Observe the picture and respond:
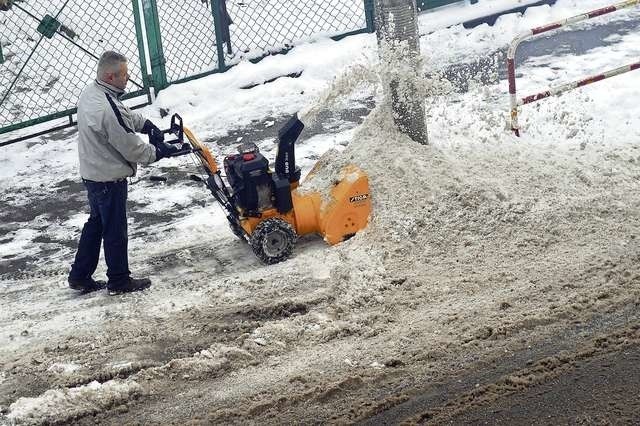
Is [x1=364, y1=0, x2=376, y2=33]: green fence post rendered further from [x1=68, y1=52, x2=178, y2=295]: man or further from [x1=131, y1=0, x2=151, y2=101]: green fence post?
[x1=68, y1=52, x2=178, y2=295]: man

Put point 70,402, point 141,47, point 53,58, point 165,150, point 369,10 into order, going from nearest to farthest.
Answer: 1. point 70,402
2. point 165,150
3. point 141,47
4. point 369,10
5. point 53,58

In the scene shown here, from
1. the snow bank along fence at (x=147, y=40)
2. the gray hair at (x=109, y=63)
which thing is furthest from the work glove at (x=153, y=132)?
the snow bank along fence at (x=147, y=40)

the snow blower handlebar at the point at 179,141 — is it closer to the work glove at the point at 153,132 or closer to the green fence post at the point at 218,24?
the work glove at the point at 153,132

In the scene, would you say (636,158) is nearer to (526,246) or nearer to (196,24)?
(526,246)

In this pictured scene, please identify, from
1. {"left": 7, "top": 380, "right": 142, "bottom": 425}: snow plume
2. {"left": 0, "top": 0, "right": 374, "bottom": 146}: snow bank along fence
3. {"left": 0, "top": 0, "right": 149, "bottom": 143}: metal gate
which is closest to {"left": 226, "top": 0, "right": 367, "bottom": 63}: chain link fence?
{"left": 0, "top": 0, "right": 374, "bottom": 146}: snow bank along fence

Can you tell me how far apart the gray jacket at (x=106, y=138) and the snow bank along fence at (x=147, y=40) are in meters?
3.97

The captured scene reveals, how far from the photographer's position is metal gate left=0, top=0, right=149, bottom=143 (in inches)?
410

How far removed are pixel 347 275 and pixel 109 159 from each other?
1.80m

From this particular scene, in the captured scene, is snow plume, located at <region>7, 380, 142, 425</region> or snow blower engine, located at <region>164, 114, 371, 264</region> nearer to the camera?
snow plume, located at <region>7, 380, 142, 425</region>

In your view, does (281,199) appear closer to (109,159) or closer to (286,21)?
(109,159)

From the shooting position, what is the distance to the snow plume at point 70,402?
5043 mm

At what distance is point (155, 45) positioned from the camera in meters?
10.5

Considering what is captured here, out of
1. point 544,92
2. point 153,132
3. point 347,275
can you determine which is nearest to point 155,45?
point 153,132

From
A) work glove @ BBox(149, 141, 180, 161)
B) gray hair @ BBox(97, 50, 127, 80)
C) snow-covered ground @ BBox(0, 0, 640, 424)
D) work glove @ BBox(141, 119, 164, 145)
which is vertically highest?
gray hair @ BBox(97, 50, 127, 80)
